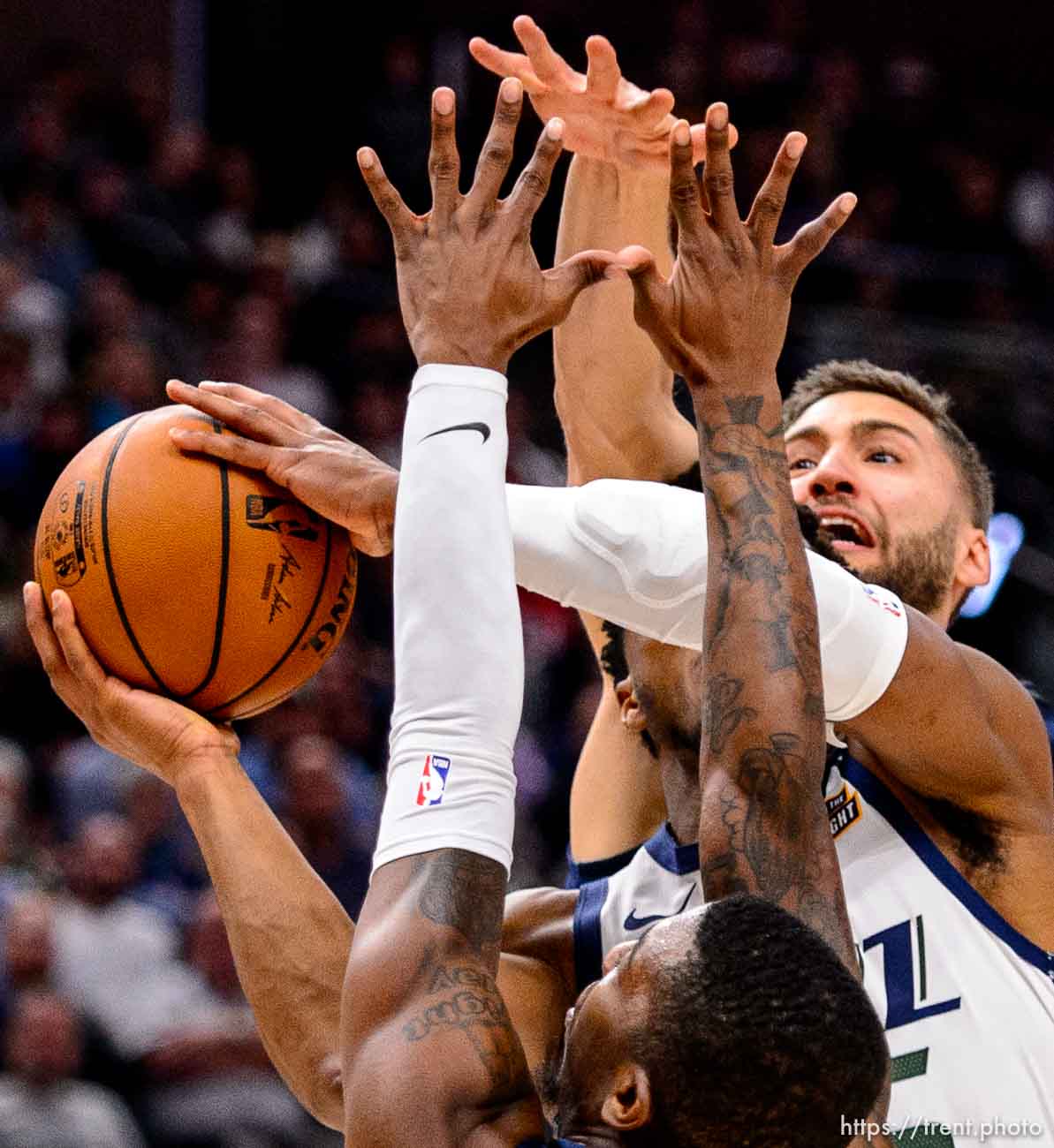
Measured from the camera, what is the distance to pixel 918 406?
3.49 m

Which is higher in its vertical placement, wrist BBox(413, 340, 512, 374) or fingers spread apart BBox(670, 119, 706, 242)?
fingers spread apart BBox(670, 119, 706, 242)

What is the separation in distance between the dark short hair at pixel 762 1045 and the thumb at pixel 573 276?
0.80m

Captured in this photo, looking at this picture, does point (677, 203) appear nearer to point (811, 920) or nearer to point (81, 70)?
point (811, 920)

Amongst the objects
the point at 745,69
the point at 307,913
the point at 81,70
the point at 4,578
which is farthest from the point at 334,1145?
the point at 745,69

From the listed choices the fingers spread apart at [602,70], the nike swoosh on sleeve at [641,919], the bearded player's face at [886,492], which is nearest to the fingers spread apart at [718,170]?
the fingers spread apart at [602,70]

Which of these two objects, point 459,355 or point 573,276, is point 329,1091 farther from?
point 573,276

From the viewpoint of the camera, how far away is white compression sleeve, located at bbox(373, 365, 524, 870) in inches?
84.3

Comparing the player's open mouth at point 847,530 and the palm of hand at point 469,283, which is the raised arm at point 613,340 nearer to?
the player's open mouth at point 847,530

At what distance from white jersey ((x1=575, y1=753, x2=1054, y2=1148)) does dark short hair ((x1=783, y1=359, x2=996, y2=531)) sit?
0.81m

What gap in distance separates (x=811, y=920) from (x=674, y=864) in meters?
0.83

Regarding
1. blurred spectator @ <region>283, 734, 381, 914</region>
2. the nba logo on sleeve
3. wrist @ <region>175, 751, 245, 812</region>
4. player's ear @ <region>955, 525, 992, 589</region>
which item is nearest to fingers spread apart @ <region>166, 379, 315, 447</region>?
wrist @ <region>175, 751, 245, 812</region>

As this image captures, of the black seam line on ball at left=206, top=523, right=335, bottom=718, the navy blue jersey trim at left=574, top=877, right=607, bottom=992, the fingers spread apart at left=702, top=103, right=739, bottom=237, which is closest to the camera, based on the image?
the fingers spread apart at left=702, top=103, right=739, bottom=237

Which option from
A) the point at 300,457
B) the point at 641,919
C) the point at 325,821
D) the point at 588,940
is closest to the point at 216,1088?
the point at 325,821

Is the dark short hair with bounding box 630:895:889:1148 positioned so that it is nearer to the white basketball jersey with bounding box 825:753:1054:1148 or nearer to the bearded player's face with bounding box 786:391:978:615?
the white basketball jersey with bounding box 825:753:1054:1148
